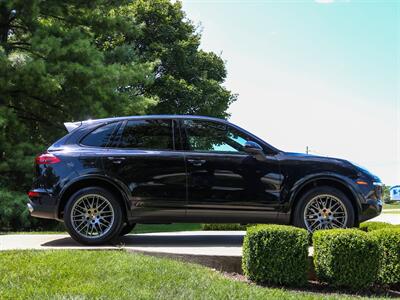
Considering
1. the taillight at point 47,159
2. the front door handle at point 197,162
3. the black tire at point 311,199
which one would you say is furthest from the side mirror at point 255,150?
the taillight at point 47,159

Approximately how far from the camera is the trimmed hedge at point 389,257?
5.68 metres

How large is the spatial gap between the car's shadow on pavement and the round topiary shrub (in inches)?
77.2

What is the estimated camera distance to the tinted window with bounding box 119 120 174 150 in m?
7.00

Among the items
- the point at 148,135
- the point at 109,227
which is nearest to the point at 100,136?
the point at 148,135

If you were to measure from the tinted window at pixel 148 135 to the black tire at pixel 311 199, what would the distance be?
1.92 metres

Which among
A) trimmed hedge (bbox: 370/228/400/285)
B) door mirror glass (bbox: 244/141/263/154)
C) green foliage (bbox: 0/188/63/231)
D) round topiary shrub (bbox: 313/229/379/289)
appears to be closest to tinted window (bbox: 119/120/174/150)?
door mirror glass (bbox: 244/141/263/154)

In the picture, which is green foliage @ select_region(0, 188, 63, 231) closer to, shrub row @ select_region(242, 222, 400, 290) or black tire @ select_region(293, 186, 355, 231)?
black tire @ select_region(293, 186, 355, 231)

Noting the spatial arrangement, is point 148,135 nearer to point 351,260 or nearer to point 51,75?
point 351,260

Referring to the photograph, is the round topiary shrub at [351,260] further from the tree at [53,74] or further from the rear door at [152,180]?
the tree at [53,74]

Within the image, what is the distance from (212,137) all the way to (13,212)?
8020 millimetres

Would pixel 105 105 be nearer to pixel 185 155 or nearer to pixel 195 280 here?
pixel 185 155

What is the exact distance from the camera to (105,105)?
50.4 feet

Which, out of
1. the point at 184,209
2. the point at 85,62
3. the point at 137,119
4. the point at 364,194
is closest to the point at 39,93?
the point at 85,62

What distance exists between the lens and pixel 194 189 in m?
6.73
